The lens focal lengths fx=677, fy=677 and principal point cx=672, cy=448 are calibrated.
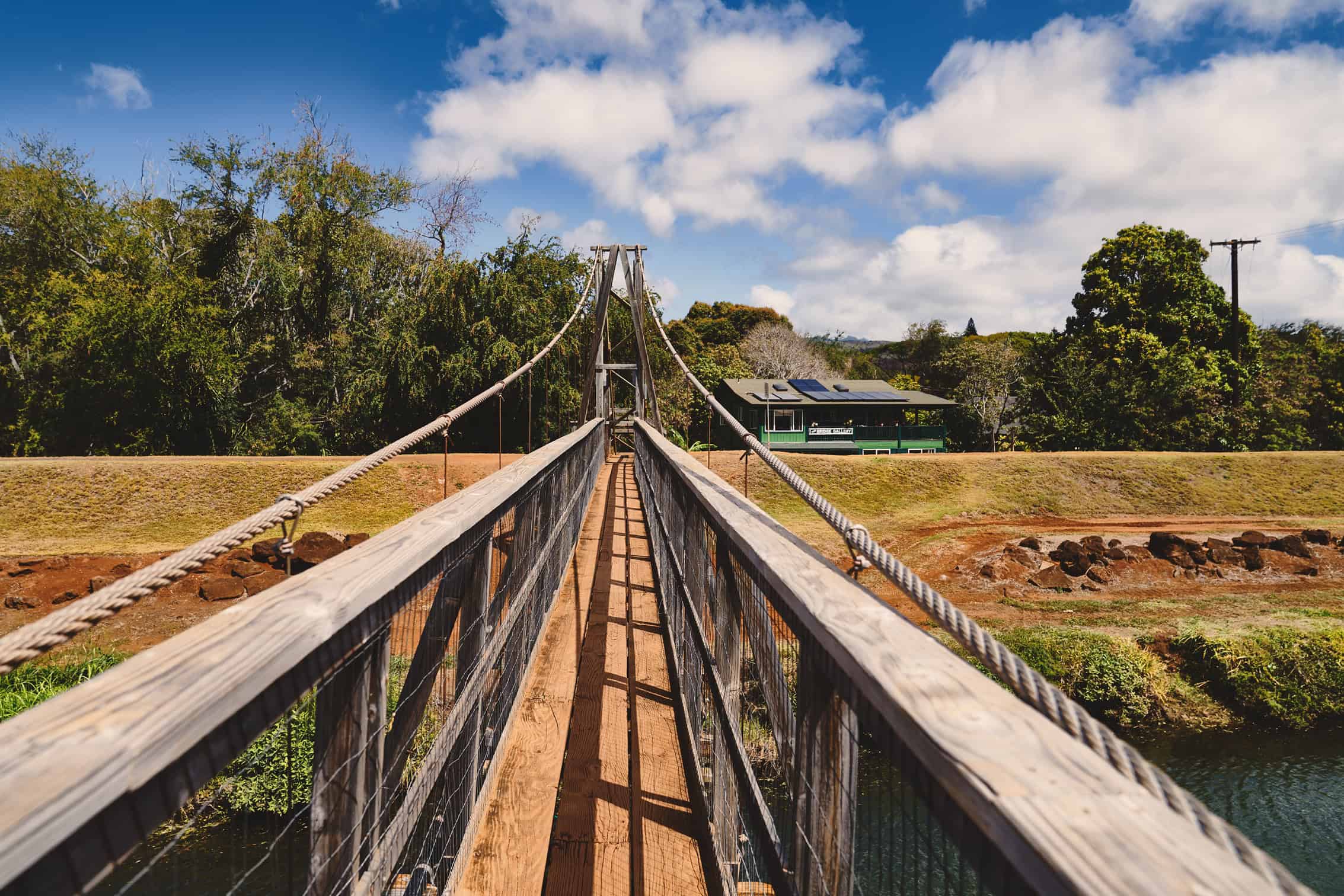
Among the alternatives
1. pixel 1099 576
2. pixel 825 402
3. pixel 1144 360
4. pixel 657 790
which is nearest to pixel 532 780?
pixel 657 790

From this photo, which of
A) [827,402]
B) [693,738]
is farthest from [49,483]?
[827,402]

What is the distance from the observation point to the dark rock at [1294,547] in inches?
480

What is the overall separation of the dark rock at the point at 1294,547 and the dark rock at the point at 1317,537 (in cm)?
21

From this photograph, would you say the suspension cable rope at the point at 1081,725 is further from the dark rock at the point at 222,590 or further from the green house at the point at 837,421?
the green house at the point at 837,421

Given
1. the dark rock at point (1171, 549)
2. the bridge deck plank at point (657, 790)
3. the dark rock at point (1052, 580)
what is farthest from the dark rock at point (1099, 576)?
the bridge deck plank at point (657, 790)

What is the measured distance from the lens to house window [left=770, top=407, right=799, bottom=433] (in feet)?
86.7

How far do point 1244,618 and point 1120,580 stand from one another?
6.28ft

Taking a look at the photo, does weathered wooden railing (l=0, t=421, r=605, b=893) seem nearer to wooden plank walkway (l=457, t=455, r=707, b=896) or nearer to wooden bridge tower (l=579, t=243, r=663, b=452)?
wooden plank walkway (l=457, t=455, r=707, b=896)

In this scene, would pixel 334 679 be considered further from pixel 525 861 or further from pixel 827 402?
pixel 827 402

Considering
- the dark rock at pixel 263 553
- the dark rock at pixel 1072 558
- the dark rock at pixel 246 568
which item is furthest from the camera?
the dark rock at pixel 1072 558

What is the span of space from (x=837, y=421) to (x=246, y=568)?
21.4 meters

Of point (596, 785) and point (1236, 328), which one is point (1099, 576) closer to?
point (596, 785)

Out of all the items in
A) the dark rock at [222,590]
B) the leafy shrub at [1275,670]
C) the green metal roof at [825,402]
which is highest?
the green metal roof at [825,402]

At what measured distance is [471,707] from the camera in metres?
1.69
